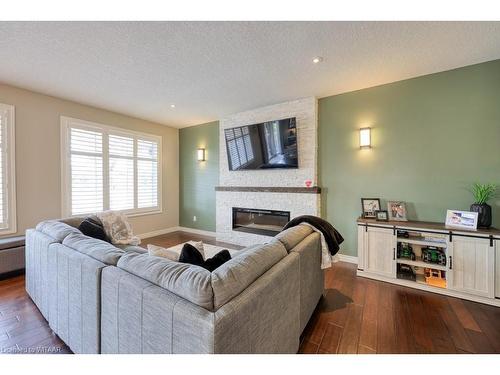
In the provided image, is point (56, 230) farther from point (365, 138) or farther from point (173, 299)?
point (365, 138)

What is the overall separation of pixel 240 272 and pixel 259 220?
335 centimetres

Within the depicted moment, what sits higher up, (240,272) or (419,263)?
(240,272)

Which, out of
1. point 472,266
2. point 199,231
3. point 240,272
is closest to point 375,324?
point 472,266

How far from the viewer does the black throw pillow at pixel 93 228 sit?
249 cm

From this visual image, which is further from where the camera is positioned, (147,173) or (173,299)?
(147,173)

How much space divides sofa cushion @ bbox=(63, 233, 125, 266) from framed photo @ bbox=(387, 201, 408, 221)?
10.8 ft

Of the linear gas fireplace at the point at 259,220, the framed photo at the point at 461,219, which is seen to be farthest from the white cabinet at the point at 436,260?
the linear gas fireplace at the point at 259,220

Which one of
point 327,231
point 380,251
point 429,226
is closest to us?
point 327,231

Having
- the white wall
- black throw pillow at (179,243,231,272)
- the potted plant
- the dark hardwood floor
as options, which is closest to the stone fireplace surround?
the dark hardwood floor

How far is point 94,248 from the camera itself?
1533 millimetres

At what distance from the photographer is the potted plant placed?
8.09 feet

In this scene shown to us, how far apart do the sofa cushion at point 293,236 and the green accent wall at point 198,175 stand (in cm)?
334
